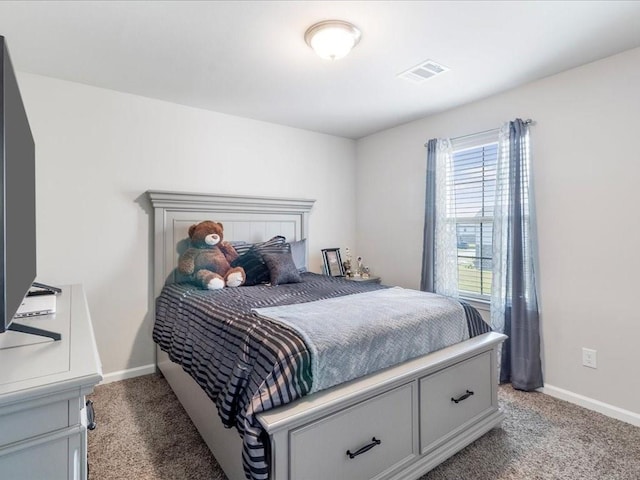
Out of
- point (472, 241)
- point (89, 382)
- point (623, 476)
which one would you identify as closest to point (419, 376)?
point (623, 476)

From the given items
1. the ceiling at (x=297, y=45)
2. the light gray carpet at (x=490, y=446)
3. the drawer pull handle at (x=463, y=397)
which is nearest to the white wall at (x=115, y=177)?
the ceiling at (x=297, y=45)

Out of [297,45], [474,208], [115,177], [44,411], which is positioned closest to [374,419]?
[44,411]

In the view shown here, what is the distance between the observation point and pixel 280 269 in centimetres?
275

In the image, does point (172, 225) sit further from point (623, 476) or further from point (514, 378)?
point (623, 476)

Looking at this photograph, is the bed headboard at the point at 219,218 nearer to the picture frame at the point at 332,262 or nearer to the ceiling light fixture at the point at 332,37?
the picture frame at the point at 332,262

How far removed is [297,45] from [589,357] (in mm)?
2754

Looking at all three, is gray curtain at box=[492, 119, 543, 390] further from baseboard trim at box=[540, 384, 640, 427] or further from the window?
the window

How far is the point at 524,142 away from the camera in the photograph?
254 cm

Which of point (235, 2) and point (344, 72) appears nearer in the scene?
point (235, 2)

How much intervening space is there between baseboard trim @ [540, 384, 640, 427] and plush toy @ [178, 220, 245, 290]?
241 cm

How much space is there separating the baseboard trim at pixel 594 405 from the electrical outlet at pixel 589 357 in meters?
0.22

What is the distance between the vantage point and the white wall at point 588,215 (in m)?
2.11

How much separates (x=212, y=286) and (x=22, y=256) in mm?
1377

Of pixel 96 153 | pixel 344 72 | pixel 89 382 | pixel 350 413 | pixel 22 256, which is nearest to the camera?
pixel 89 382
